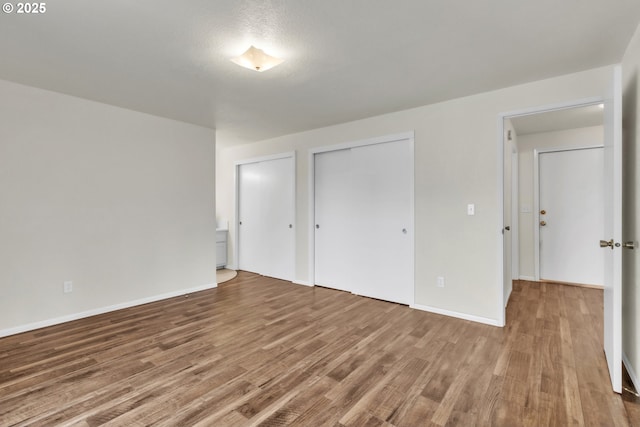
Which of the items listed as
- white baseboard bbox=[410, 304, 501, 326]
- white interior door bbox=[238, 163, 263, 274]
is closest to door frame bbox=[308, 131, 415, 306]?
white baseboard bbox=[410, 304, 501, 326]

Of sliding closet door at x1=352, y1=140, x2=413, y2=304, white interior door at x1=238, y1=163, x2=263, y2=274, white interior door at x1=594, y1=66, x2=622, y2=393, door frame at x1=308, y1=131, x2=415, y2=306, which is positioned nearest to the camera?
white interior door at x1=594, y1=66, x2=622, y2=393

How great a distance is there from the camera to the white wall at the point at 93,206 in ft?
9.31

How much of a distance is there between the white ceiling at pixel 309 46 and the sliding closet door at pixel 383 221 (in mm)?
790


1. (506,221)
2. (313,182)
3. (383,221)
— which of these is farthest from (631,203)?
(313,182)

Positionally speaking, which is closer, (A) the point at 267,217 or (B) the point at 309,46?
(B) the point at 309,46

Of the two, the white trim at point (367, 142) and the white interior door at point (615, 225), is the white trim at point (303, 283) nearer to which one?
the white trim at point (367, 142)

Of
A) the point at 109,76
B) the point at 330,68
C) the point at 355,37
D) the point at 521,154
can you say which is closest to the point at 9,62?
the point at 109,76

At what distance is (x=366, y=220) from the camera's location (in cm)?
400

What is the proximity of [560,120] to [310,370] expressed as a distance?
14.4ft

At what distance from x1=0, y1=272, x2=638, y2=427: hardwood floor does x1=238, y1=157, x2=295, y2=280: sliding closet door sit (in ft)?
5.16

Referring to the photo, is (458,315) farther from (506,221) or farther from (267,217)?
(267,217)

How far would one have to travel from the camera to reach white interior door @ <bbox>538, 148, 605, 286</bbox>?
4.42 metres

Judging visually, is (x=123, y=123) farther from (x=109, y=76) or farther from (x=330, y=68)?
(x=330, y=68)

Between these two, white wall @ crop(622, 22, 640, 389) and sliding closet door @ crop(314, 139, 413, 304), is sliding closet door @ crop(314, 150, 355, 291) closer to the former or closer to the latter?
sliding closet door @ crop(314, 139, 413, 304)
